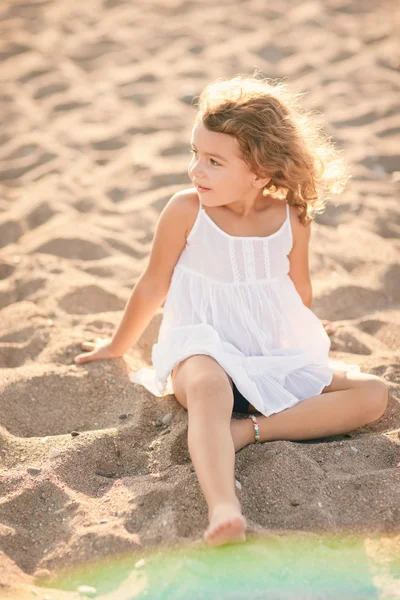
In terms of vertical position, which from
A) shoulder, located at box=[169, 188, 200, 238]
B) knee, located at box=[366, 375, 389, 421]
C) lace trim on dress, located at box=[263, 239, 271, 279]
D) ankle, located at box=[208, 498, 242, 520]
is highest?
shoulder, located at box=[169, 188, 200, 238]

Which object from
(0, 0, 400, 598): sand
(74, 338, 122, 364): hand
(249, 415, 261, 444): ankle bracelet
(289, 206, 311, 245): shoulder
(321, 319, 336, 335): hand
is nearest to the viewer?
(0, 0, 400, 598): sand

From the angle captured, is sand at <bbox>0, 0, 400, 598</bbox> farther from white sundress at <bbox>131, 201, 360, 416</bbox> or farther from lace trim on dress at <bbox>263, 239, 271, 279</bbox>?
lace trim on dress at <bbox>263, 239, 271, 279</bbox>

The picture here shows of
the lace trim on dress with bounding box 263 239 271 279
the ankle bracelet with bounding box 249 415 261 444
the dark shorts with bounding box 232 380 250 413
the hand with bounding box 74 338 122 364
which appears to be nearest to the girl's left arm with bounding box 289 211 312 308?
the lace trim on dress with bounding box 263 239 271 279

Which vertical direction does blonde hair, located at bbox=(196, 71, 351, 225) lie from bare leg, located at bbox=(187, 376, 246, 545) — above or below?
above

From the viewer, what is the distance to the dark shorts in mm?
2424

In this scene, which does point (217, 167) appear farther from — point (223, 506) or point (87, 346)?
point (223, 506)

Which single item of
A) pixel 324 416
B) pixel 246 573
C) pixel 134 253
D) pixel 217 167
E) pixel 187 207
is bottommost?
pixel 134 253

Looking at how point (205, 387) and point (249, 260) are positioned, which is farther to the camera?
point (249, 260)

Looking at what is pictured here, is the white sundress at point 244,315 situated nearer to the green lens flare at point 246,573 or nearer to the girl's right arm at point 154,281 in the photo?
the girl's right arm at point 154,281

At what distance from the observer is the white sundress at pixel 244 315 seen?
2.42 metres

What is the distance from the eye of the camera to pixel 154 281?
2.61 meters

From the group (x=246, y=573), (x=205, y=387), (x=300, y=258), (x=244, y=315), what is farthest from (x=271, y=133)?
(x=246, y=573)

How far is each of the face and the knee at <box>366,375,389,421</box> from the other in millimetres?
777

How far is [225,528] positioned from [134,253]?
2003mm
